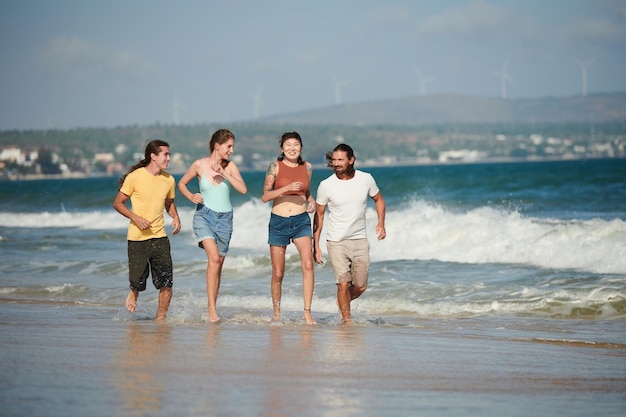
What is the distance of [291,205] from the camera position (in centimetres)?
938

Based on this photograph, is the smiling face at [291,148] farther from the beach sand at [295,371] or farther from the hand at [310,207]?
the beach sand at [295,371]

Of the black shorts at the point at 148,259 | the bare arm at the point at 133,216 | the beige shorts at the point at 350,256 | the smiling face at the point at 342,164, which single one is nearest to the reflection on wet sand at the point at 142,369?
the black shorts at the point at 148,259

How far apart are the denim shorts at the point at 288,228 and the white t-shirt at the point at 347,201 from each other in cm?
25

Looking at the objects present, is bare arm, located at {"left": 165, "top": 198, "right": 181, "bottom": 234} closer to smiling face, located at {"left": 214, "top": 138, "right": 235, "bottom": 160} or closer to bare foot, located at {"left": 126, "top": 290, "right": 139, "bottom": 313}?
smiling face, located at {"left": 214, "top": 138, "right": 235, "bottom": 160}

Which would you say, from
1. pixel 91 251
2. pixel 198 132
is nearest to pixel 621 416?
pixel 91 251

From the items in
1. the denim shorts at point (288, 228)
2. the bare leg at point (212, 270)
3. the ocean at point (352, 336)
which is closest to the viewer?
the ocean at point (352, 336)

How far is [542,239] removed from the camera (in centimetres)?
1741

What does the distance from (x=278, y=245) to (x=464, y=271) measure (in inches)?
234

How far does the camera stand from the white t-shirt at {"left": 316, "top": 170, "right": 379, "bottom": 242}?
363 inches

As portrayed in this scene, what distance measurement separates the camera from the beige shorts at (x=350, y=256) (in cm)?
933

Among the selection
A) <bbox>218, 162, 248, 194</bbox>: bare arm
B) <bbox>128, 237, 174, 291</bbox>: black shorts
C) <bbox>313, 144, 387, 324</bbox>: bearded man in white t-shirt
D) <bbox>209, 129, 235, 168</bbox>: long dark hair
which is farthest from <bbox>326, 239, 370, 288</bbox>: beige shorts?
<bbox>128, 237, 174, 291</bbox>: black shorts

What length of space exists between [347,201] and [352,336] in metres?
1.41

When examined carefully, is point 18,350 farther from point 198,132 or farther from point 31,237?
point 198,132

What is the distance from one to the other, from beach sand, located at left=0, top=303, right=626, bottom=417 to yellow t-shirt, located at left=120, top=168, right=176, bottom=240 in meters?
0.86
